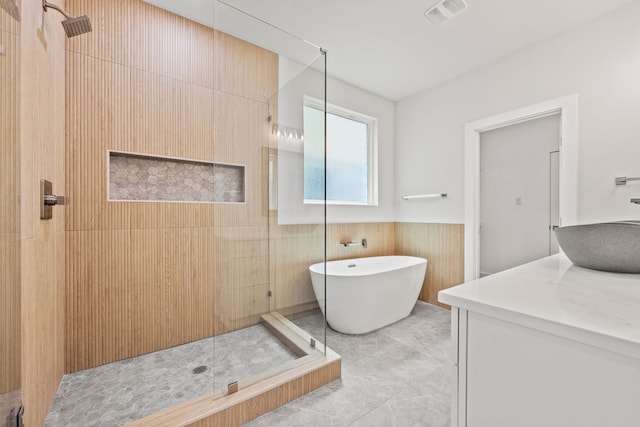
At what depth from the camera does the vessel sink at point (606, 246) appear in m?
0.87

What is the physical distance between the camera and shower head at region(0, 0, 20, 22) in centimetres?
60

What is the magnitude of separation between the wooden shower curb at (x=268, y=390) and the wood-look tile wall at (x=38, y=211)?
528 mm

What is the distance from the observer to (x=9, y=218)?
665 millimetres

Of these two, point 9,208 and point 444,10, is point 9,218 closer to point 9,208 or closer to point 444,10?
point 9,208

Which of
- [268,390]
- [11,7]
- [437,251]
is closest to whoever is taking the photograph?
[11,7]

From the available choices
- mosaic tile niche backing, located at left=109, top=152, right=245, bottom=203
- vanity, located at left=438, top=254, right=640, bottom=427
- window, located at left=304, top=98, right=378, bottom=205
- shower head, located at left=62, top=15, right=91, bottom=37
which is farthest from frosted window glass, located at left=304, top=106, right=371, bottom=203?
vanity, located at left=438, top=254, right=640, bottom=427

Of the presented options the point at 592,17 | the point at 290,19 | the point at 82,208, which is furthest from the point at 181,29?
the point at 592,17

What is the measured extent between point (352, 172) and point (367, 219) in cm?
59

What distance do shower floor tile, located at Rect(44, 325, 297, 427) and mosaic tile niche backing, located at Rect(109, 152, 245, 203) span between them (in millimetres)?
988

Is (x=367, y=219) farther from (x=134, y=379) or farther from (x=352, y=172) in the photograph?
(x=134, y=379)


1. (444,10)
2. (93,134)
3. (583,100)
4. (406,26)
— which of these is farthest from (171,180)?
(583,100)

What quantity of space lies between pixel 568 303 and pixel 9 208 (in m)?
1.39

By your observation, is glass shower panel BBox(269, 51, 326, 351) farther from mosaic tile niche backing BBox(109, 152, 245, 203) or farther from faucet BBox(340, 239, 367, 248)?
faucet BBox(340, 239, 367, 248)

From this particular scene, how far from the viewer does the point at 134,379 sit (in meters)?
1.57
